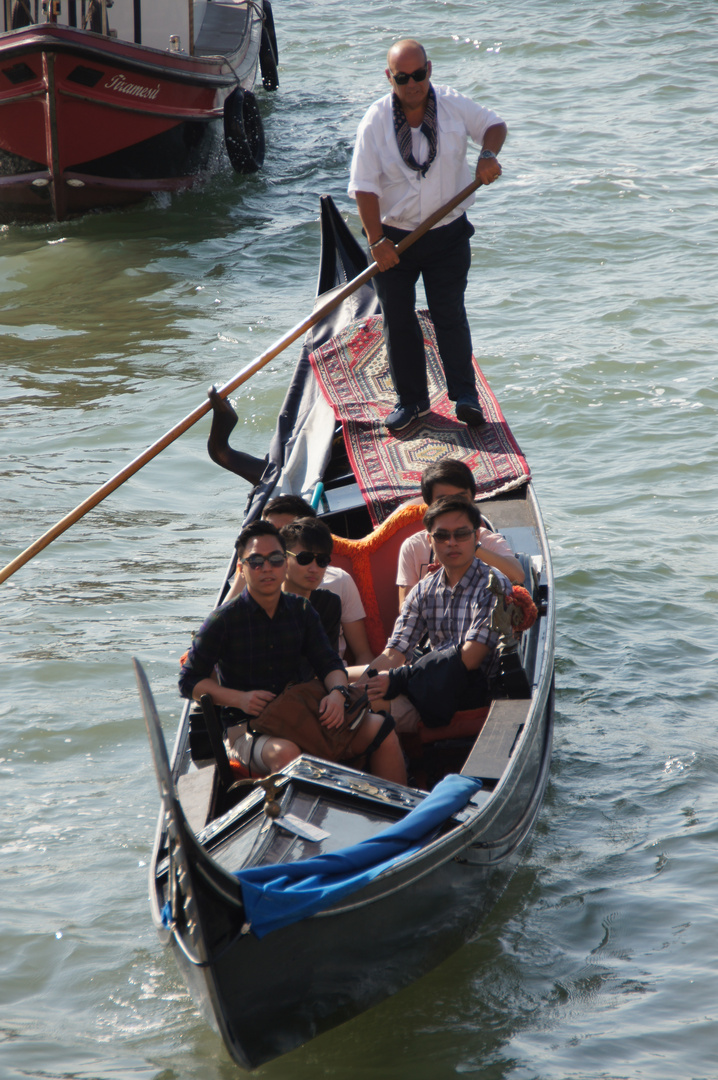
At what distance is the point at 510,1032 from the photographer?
2434mm

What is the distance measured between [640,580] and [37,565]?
8.47 ft

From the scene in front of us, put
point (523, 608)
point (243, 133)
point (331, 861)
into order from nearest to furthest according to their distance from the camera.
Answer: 1. point (331, 861)
2. point (523, 608)
3. point (243, 133)

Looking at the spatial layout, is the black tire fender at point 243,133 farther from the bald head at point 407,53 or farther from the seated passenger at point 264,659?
the seated passenger at point 264,659

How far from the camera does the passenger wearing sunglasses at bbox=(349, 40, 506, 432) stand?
350cm

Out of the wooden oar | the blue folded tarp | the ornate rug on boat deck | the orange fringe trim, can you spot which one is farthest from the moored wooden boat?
the blue folded tarp

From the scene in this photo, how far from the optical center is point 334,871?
2.01 m

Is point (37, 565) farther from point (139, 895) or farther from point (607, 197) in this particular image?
point (607, 197)

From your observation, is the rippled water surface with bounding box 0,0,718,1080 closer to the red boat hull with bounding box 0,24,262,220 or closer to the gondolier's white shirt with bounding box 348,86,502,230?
the red boat hull with bounding box 0,24,262,220

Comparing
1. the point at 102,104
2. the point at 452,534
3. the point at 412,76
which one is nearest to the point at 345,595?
the point at 452,534

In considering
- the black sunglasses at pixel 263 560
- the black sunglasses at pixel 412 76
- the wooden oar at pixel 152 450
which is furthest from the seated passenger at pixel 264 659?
the black sunglasses at pixel 412 76

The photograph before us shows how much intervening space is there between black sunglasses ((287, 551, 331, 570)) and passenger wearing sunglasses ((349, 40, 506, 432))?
1.25 metres

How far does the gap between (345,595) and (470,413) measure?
1133 millimetres

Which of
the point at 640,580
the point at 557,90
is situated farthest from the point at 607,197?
the point at 640,580

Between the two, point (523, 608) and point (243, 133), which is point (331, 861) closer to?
point (523, 608)
